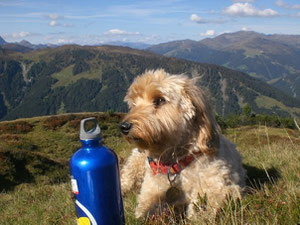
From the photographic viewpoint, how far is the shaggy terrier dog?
4586 millimetres

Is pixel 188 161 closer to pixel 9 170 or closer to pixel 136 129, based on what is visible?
pixel 136 129

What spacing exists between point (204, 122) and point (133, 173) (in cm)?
279

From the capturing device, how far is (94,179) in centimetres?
311

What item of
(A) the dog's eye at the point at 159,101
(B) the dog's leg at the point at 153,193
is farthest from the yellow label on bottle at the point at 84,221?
(A) the dog's eye at the point at 159,101

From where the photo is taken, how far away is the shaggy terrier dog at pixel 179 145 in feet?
15.0

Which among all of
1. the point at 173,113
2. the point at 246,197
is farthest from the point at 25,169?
the point at 246,197

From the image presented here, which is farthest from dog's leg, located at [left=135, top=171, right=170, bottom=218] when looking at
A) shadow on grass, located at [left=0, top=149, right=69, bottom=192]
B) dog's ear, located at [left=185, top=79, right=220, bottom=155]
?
shadow on grass, located at [left=0, top=149, right=69, bottom=192]

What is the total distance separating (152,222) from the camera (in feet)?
13.5

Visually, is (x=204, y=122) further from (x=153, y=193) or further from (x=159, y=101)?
(x=153, y=193)

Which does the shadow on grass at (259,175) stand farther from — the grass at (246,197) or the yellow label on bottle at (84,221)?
the yellow label on bottle at (84,221)

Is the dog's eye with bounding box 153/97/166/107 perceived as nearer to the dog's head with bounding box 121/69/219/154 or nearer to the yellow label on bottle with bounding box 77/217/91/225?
the dog's head with bounding box 121/69/219/154

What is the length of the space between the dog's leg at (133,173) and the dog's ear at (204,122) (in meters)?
2.42

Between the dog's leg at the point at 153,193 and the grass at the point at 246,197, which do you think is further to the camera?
the dog's leg at the point at 153,193

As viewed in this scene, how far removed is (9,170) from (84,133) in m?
21.4
